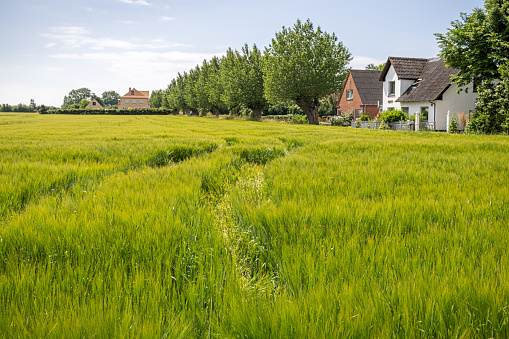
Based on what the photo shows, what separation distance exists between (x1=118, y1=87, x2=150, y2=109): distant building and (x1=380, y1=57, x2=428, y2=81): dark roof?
145 meters

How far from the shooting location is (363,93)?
49.5m

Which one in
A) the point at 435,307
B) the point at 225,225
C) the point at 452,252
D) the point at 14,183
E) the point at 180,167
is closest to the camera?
the point at 435,307

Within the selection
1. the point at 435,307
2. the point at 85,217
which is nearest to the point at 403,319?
the point at 435,307

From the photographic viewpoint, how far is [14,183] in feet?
15.3

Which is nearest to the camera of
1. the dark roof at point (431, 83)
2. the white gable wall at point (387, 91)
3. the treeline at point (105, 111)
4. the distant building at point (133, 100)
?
the dark roof at point (431, 83)

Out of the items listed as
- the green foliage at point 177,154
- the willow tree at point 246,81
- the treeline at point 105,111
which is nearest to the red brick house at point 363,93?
the willow tree at point 246,81

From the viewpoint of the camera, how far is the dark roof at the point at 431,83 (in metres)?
30.6

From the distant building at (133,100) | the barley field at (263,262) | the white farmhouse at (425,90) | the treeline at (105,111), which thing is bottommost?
the barley field at (263,262)

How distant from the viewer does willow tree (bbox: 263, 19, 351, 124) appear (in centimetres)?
4062

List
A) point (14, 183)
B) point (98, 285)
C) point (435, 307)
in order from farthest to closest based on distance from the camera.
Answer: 1. point (14, 183)
2. point (98, 285)
3. point (435, 307)

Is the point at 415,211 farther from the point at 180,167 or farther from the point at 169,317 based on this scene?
the point at 180,167

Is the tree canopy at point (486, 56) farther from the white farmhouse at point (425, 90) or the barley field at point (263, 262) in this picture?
the barley field at point (263, 262)

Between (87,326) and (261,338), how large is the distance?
30.2 inches

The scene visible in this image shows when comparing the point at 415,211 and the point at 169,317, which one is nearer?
the point at 169,317
